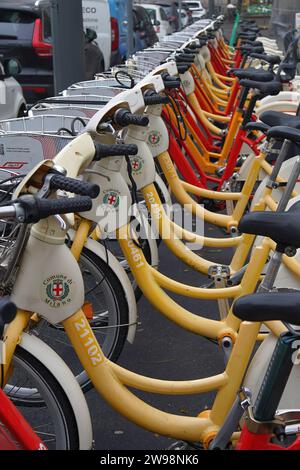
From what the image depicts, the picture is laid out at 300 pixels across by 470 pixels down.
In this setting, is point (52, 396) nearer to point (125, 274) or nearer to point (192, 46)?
point (125, 274)

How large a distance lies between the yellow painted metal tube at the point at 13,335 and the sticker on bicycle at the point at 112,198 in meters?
0.77

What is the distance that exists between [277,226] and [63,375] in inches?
32.4

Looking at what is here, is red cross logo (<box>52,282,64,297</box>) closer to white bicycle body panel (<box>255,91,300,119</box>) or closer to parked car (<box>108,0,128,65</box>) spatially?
white bicycle body panel (<box>255,91,300,119</box>)

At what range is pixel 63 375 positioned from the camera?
233 centimetres

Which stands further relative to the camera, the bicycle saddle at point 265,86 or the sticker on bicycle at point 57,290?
the bicycle saddle at point 265,86

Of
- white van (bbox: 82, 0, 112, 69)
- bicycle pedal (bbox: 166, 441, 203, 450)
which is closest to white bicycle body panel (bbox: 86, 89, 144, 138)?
bicycle pedal (bbox: 166, 441, 203, 450)

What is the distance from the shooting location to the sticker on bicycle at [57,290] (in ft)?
7.72

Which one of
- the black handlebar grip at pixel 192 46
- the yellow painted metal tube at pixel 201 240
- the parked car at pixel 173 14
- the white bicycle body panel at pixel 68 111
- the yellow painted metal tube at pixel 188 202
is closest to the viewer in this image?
the yellow painted metal tube at pixel 201 240

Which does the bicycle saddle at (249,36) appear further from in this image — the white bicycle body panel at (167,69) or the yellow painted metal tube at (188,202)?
the yellow painted metal tube at (188,202)

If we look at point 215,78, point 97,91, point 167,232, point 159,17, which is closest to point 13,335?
point 167,232

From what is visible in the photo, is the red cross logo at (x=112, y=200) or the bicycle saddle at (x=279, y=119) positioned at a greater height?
the bicycle saddle at (x=279, y=119)

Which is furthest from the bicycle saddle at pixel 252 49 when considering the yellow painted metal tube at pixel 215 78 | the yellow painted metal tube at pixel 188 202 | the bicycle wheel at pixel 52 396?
the bicycle wheel at pixel 52 396

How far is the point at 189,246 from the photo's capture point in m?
4.05

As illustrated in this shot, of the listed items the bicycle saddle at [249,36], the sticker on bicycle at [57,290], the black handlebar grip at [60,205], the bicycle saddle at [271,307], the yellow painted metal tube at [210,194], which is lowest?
the bicycle saddle at [249,36]
